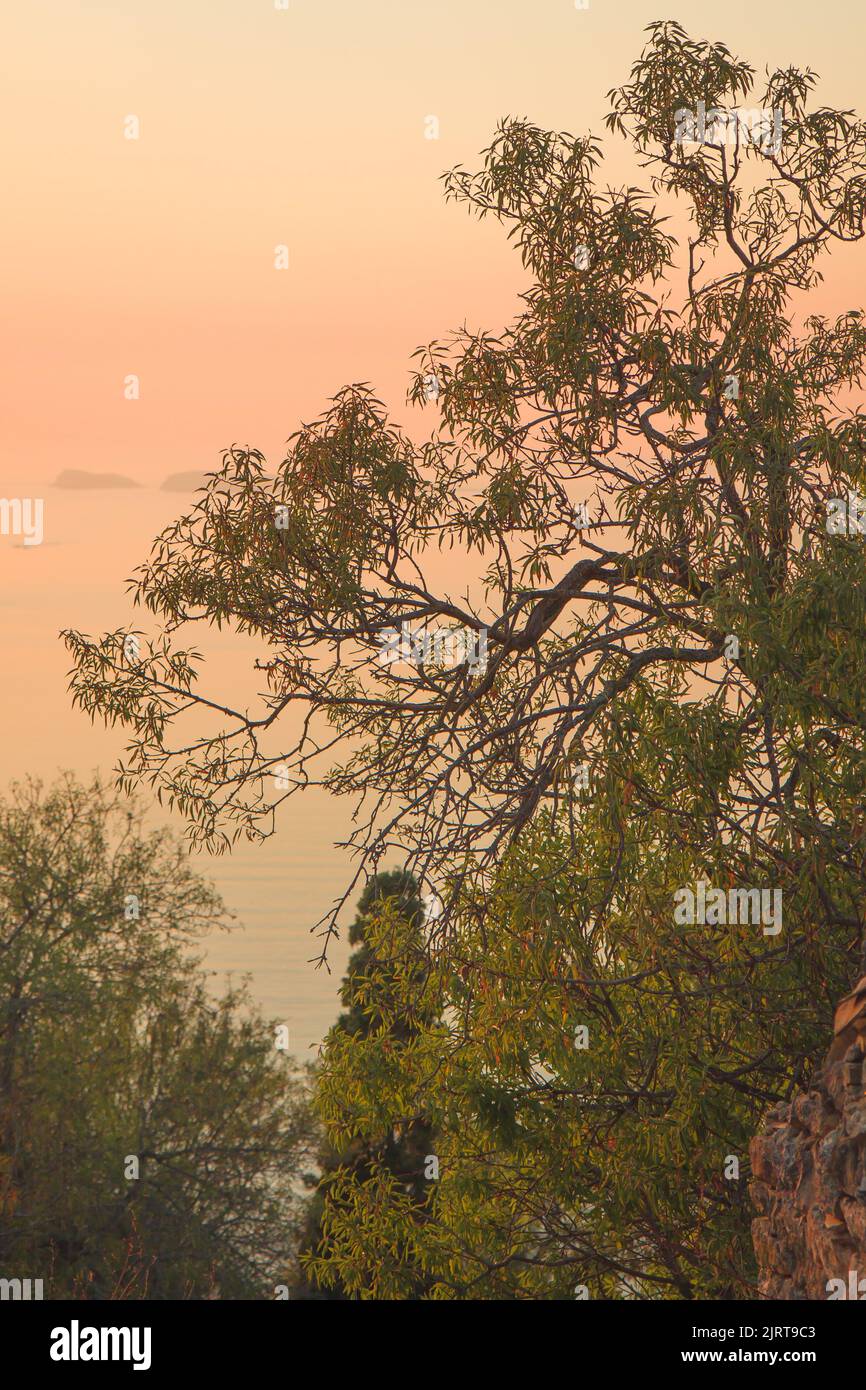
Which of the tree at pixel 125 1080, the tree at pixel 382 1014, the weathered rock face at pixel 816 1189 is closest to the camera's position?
the weathered rock face at pixel 816 1189

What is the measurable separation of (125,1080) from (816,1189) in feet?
74.1

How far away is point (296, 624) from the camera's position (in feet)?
35.0

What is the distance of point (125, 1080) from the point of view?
27.9m

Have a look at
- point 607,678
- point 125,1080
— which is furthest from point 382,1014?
point 125,1080

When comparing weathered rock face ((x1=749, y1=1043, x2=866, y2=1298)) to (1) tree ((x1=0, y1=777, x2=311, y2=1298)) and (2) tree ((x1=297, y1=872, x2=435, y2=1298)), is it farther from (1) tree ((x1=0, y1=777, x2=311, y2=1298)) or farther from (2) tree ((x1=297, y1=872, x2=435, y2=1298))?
(1) tree ((x1=0, y1=777, x2=311, y2=1298))

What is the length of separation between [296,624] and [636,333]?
3.04m

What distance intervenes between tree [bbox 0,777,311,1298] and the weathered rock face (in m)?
17.1

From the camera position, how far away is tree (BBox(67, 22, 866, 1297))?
8594 millimetres

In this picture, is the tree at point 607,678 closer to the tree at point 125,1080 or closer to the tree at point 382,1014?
the tree at point 382,1014

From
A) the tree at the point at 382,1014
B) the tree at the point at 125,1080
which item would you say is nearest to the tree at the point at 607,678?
the tree at the point at 382,1014

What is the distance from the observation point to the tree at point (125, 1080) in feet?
80.1

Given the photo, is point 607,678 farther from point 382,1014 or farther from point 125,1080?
point 125,1080

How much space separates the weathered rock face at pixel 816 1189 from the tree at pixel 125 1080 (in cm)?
1714

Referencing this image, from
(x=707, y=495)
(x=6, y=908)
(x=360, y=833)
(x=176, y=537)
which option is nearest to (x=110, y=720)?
(x=176, y=537)
